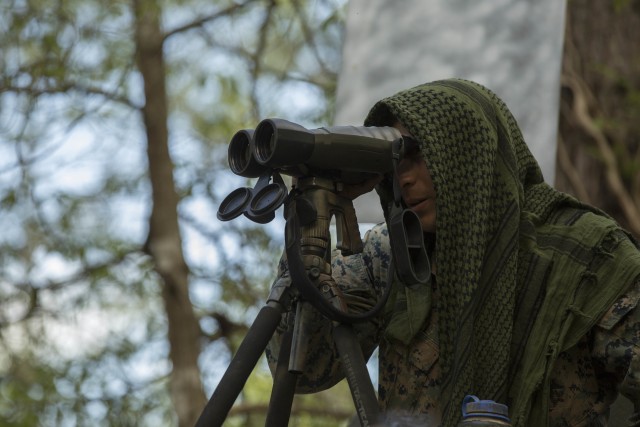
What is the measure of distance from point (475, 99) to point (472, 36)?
1170 millimetres

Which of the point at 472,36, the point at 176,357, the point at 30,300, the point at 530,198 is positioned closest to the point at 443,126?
the point at 530,198

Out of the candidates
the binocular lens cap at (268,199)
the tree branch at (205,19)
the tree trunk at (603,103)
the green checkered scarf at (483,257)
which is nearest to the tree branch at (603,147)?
the tree trunk at (603,103)

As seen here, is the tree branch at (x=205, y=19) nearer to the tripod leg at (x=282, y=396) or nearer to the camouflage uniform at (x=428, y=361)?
the camouflage uniform at (x=428, y=361)

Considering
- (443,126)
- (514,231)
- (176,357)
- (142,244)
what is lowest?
(176,357)

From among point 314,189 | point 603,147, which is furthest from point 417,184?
point 603,147

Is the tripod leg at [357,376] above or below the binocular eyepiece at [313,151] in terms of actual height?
below

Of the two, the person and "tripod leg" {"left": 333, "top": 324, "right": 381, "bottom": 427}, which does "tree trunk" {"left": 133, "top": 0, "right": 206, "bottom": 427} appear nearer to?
the person

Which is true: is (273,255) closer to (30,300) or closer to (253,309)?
(253,309)

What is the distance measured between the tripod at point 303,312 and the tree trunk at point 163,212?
3.73 meters

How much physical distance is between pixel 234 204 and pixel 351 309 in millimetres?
331

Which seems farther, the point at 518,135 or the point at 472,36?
the point at 472,36

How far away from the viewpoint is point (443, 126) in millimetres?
1729

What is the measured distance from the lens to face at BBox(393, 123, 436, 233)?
1738mm

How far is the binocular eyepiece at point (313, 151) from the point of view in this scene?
145 cm
